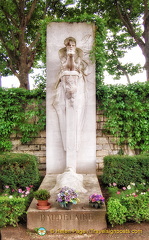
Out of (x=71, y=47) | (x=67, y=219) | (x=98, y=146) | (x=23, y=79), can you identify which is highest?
(x=23, y=79)

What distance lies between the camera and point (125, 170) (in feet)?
18.1

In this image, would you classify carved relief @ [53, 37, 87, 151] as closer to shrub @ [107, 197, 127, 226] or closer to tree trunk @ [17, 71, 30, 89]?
shrub @ [107, 197, 127, 226]

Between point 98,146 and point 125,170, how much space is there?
83.7 inches

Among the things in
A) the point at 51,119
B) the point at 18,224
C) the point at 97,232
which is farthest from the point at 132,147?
the point at 18,224

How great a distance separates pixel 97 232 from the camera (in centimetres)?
378

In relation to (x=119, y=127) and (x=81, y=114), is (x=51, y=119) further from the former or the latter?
(x=119, y=127)

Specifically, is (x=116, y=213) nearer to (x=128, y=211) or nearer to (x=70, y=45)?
(x=128, y=211)

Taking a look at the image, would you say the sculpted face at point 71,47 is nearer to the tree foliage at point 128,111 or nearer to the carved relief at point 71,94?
the carved relief at point 71,94

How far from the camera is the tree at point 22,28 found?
10.9m

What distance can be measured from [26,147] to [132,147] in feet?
11.6

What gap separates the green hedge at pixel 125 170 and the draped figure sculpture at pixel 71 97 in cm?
98

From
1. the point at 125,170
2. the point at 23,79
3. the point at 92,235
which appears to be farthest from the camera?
the point at 23,79

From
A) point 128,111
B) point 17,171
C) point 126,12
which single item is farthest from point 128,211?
point 126,12

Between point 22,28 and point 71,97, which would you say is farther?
point 22,28
